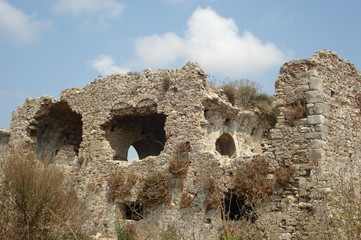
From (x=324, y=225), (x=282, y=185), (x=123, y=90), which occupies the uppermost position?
(x=123, y=90)

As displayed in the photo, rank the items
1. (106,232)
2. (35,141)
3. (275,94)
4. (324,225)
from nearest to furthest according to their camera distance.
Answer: (324,225), (275,94), (106,232), (35,141)

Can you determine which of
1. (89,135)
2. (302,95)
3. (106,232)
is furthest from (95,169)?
(302,95)

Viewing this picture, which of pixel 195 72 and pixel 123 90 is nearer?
pixel 195 72

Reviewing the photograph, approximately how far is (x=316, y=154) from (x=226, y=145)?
5.13 m

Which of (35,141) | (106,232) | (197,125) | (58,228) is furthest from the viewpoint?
(35,141)

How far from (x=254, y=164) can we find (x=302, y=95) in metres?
1.89

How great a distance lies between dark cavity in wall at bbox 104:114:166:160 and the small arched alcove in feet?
6.59

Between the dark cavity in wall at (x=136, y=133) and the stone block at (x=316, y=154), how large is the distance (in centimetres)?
464

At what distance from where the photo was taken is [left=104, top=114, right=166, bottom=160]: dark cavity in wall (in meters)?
13.3

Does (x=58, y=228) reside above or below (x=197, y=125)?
below

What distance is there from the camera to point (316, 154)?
343 inches

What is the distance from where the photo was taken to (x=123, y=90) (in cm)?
→ 1251

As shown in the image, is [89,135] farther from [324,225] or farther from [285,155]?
[324,225]

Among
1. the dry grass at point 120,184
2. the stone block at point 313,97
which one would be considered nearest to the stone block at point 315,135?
the stone block at point 313,97
